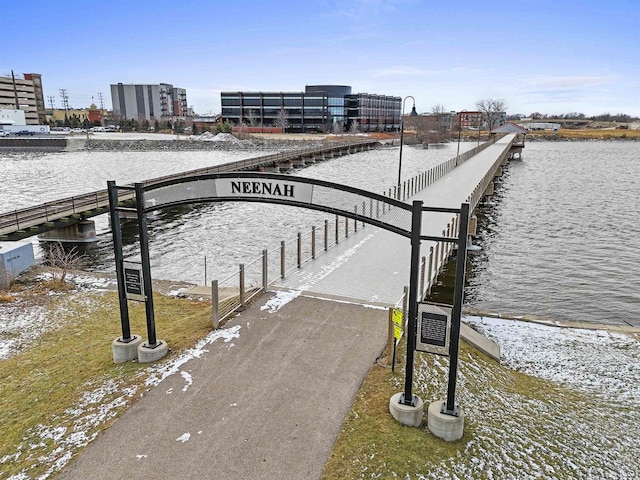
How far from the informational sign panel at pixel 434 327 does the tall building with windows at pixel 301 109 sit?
127m

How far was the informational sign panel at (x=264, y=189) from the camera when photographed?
302 inches

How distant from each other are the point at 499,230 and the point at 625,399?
19.8m

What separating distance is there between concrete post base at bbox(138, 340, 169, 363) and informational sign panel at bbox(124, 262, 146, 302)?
2.78 feet

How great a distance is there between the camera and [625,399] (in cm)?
857

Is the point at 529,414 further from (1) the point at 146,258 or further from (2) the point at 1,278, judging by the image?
(2) the point at 1,278

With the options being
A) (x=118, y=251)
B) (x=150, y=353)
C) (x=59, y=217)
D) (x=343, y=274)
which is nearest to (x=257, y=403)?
(x=150, y=353)

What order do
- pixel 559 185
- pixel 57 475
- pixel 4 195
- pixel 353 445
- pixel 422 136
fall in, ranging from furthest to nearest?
pixel 422 136, pixel 559 185, pixel 4 195, pixel 353 445, pixel 57 475

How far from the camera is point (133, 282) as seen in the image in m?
8.60

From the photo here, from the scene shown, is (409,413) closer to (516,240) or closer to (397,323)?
(397,323)

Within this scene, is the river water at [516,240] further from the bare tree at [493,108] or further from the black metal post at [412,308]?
the bare tree at [493,108]

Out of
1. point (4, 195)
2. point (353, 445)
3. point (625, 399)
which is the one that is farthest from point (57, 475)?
point (4, 195)

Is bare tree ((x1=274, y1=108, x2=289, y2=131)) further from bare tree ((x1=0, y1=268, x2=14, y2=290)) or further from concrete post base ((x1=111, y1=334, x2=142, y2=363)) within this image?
concrete post base ((x1=111, y1=334, x2=142, y2=363))

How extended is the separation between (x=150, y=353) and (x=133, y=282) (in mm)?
1276

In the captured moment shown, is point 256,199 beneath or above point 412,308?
above
